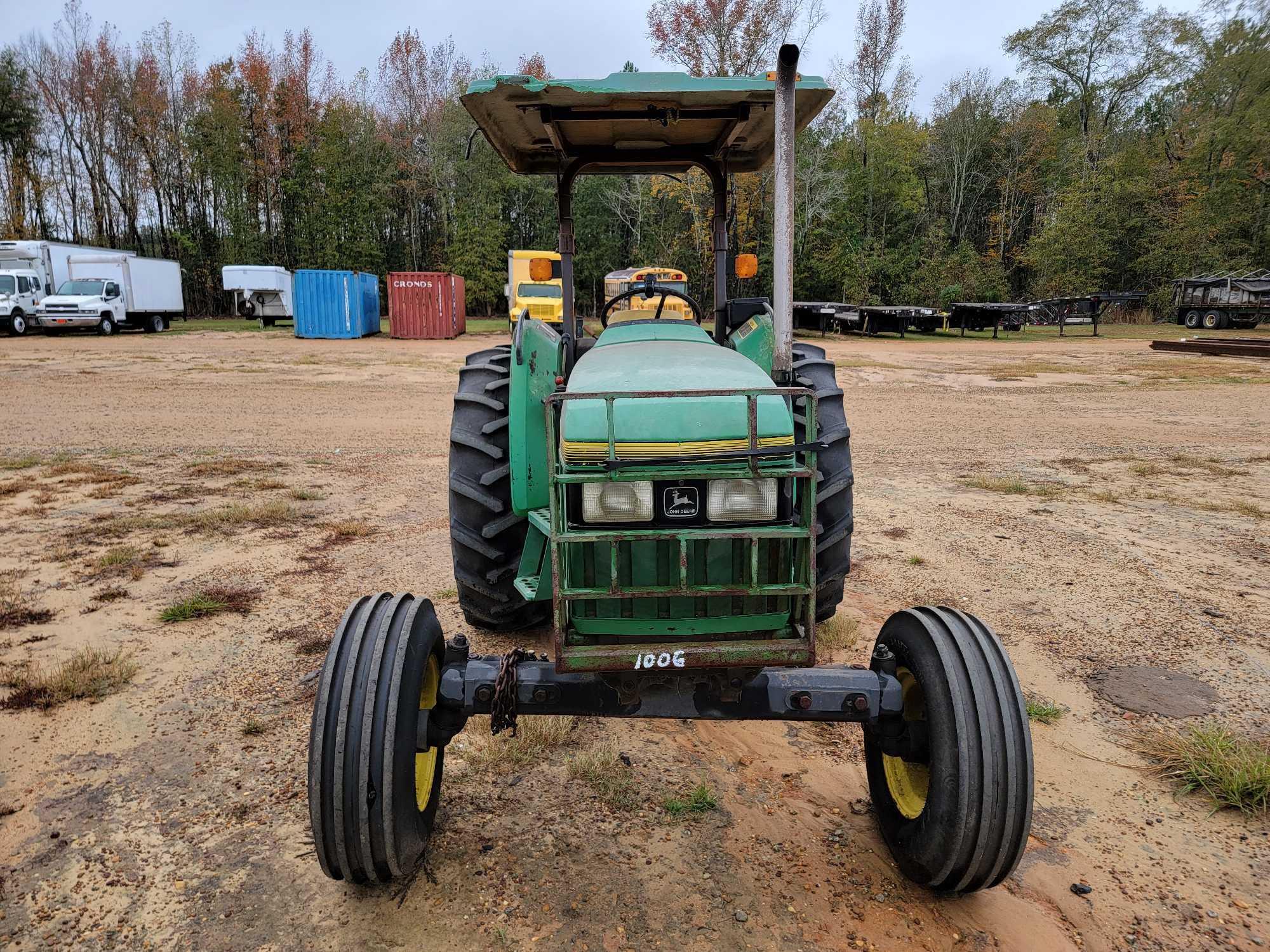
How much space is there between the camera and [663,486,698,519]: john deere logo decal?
2.61 meters

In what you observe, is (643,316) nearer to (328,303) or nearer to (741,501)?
(741,501)

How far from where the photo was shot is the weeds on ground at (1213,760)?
3074mm

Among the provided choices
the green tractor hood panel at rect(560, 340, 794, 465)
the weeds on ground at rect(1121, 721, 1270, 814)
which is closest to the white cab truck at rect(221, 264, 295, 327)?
the green tractor hood panel at rect(560, 340, 794, 465)

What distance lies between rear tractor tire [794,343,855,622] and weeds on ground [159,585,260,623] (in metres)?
3.21

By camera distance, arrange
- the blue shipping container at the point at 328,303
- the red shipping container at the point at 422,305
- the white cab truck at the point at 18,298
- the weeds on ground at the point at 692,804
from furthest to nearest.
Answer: the red shipping container at the point at 422,305 < the blue shipping container at the point at 328,303 < the white cab truck at the point at 18,298 < the weeds on ground at the point at 692,804

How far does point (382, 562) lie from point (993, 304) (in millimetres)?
25087

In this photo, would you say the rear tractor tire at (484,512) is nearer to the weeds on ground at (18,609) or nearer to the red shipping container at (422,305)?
the weeds on ground at (18,609)

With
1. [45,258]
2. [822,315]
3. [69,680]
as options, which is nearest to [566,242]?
[69,680]

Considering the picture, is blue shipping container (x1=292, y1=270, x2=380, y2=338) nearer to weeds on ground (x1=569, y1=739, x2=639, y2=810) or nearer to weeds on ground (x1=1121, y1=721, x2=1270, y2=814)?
weeds on ground (x1=569, y1=739, x2=639, y2=810)

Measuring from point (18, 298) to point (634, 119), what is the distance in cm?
2747

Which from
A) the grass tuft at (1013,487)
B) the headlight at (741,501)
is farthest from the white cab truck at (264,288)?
the headlight at (741,501)

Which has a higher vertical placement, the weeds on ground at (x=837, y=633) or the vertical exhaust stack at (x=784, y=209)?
the vertical exhaust stack at (x=784, y=209)

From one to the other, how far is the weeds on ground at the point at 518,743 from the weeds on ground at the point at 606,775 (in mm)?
139

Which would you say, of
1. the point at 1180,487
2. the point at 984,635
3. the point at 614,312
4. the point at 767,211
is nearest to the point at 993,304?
the point at 767,211
